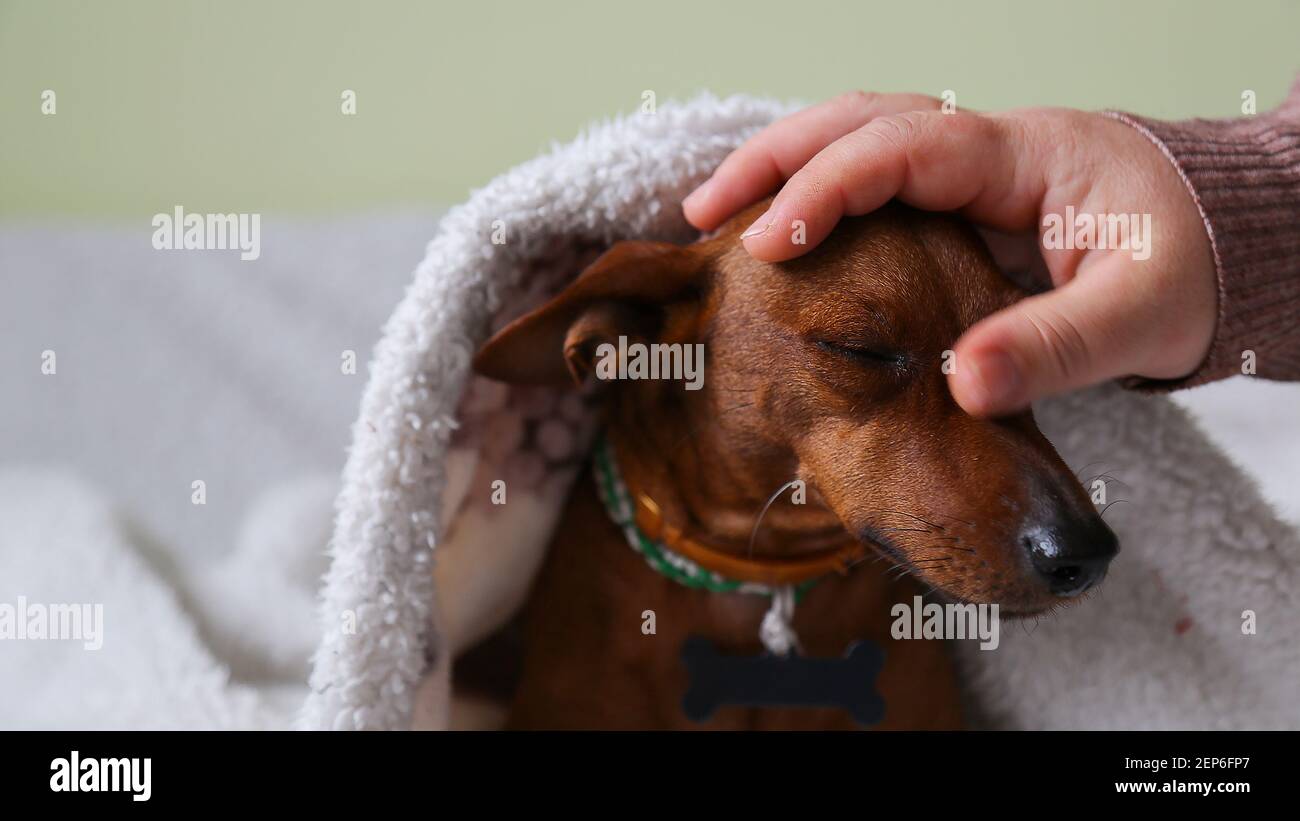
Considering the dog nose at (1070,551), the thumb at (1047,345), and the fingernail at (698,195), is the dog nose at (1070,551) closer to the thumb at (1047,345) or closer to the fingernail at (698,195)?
the thumb at (1047,345)

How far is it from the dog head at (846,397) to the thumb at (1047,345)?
0.21 feet

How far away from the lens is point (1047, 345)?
105 cm

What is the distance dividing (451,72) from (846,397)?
185 centimetres

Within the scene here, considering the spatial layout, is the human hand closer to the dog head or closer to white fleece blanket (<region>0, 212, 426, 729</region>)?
the dog head

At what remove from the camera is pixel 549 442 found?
1.59 meters

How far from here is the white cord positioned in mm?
1429

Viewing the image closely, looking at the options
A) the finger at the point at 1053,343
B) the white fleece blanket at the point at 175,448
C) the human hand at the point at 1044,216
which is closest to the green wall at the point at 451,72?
the white fleece blanket at the point at 175,448

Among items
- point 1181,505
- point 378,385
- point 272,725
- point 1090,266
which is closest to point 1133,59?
point 1181,505

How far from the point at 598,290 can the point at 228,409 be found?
4.49 feet

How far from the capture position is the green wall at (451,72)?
8.70ft

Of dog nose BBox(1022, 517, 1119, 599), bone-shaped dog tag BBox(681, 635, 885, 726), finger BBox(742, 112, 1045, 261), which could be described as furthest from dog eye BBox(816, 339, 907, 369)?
bone-shaped dog tag BBox(681, 635, 885, 726)

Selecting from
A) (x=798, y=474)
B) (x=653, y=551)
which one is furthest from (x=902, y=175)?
(x=653, y=551)

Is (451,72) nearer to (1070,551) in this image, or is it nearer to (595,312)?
(595,312)

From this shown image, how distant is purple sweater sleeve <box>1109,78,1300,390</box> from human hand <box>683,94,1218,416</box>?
0.05 ft
